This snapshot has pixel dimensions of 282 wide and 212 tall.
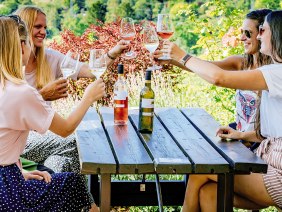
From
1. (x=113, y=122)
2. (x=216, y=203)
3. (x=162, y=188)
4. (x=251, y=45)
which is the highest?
(x=251, y=45)

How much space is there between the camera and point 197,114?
3664mm

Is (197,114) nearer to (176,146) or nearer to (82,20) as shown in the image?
(176,146)

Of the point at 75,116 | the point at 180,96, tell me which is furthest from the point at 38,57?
the point at 180,96

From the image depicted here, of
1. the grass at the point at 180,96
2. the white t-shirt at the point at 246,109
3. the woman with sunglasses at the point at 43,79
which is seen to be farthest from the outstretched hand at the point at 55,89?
the grass at the point at 180,96

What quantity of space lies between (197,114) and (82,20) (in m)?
9.03

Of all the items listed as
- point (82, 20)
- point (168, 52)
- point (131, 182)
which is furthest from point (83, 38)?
point (82, 20)

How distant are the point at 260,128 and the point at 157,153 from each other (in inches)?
26.0

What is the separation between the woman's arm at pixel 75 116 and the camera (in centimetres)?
274

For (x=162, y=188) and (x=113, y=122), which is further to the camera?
(x=162, y=188)

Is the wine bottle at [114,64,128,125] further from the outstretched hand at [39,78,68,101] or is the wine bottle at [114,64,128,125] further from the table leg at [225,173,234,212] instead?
the table leg at [225,173,234,212]

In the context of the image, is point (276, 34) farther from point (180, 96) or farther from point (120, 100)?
point (180, 96)

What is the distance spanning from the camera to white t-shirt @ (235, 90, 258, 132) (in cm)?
354

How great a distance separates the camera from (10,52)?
266cm

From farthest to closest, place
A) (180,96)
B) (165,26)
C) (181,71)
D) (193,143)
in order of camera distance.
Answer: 1. (181,71)
2. (180,96)
3. (165,26)
4. (193,143)
